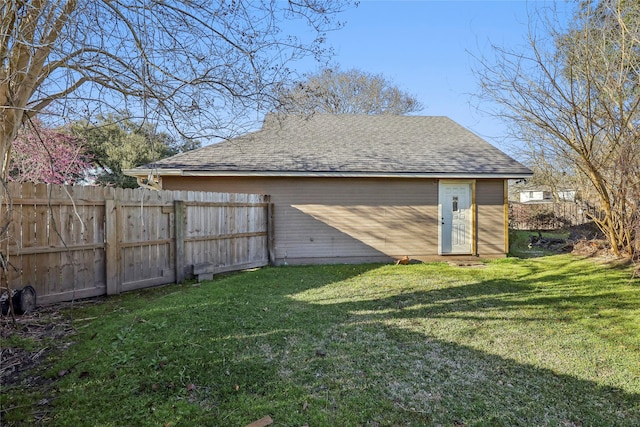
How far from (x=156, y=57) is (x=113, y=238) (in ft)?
9.78

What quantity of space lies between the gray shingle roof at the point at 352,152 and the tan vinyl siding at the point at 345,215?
39cm

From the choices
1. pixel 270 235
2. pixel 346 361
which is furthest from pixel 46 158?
pixel 346 361

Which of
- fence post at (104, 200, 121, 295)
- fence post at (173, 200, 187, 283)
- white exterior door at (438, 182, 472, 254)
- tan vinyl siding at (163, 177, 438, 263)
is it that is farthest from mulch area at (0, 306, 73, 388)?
white exterior door at (438, 182, 472, 254)

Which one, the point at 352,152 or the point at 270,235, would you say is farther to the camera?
the point at 352,152

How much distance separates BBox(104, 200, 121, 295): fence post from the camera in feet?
18.4

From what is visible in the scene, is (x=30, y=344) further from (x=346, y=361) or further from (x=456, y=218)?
(x=456, y=218)

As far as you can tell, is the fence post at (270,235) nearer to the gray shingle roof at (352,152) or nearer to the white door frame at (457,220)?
the gray shingle roof at (352,152)

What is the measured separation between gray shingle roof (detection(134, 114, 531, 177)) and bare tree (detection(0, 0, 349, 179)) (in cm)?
296

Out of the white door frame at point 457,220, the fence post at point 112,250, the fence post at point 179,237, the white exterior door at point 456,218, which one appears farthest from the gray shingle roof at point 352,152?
the fence post at point 112,250

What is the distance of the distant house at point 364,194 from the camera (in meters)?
9.07

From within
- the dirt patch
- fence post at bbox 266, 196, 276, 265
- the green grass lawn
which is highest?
fence post at bbox 266, 196, 276, 265

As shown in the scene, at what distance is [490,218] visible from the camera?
984 cm

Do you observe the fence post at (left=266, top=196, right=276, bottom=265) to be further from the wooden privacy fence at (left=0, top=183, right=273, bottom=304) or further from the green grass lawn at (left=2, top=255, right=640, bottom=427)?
the green grass lawn at (left=2, top=255, right=640, bottom=427)

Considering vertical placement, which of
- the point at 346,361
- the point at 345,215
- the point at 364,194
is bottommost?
the point at 346,361
